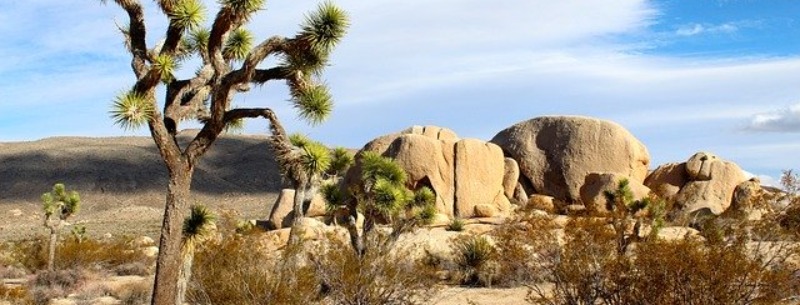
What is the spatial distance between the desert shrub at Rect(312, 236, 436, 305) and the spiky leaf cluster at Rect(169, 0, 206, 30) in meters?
4.08

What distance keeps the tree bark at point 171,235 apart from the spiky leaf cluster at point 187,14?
6.85 feet

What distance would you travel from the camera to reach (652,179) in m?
34.7

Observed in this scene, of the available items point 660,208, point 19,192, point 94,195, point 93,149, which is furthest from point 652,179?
point 93,149

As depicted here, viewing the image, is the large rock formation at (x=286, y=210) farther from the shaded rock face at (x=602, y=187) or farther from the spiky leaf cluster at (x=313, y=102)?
the spiky leaf cluster at (x=313, y=102)

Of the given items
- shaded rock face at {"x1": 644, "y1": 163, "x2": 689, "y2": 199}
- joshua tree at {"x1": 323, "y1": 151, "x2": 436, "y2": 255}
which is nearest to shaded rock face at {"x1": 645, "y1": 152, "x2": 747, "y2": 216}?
shaded rock face at {"x1": 644, "y1": 163, "x2": 689, "y2": 199}

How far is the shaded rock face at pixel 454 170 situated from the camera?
1244 inches

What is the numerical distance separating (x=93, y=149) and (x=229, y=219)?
2448 inches

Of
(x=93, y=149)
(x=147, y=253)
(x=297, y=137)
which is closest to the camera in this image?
(x=297, y=137)

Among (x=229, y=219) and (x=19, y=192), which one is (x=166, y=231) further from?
(x=19, y=192)

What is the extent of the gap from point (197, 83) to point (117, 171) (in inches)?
2340

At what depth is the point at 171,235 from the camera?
1329 centimetres

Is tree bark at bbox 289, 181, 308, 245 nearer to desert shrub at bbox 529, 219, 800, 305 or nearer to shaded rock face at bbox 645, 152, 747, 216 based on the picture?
desert shrub at bbox 529, 219, 800, 305

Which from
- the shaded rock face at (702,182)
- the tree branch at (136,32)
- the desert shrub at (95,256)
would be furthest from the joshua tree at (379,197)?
the shaded rock face at (702,182)

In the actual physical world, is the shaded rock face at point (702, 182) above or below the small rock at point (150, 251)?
above
